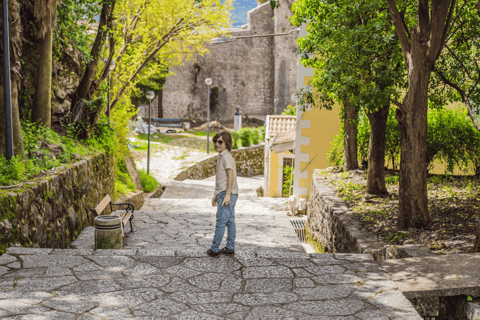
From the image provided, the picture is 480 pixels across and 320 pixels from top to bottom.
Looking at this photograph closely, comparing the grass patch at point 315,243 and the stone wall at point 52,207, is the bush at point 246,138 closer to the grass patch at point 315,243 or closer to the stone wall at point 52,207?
the grass patch at point 315,243

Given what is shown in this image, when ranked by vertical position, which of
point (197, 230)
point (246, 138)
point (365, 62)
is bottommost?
point (197, 230)

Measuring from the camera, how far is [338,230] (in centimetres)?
648

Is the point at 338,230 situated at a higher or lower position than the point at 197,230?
higher

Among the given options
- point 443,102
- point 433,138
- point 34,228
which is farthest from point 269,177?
point 34,228

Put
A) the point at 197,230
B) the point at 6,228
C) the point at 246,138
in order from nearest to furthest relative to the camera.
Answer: the point at 6,228
the point at 197,230
the point at 246,138

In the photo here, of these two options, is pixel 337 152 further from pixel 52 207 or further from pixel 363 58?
pixel 52 207

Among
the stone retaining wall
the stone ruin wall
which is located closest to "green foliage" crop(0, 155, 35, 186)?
the stone retaining wall

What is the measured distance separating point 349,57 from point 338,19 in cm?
93

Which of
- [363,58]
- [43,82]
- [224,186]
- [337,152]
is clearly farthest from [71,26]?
[337,152]

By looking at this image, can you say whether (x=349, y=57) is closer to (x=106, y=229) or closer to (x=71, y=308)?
(x=106, y=229)

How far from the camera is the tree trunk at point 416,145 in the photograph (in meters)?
5.46

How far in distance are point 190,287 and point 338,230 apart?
322 centimetres

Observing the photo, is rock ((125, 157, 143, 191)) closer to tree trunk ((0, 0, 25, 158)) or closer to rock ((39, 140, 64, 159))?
rock ((39, 140, 64, 159))

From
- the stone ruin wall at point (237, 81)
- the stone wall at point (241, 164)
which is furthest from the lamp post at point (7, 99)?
the stone ruin wall at point (237, 81)
